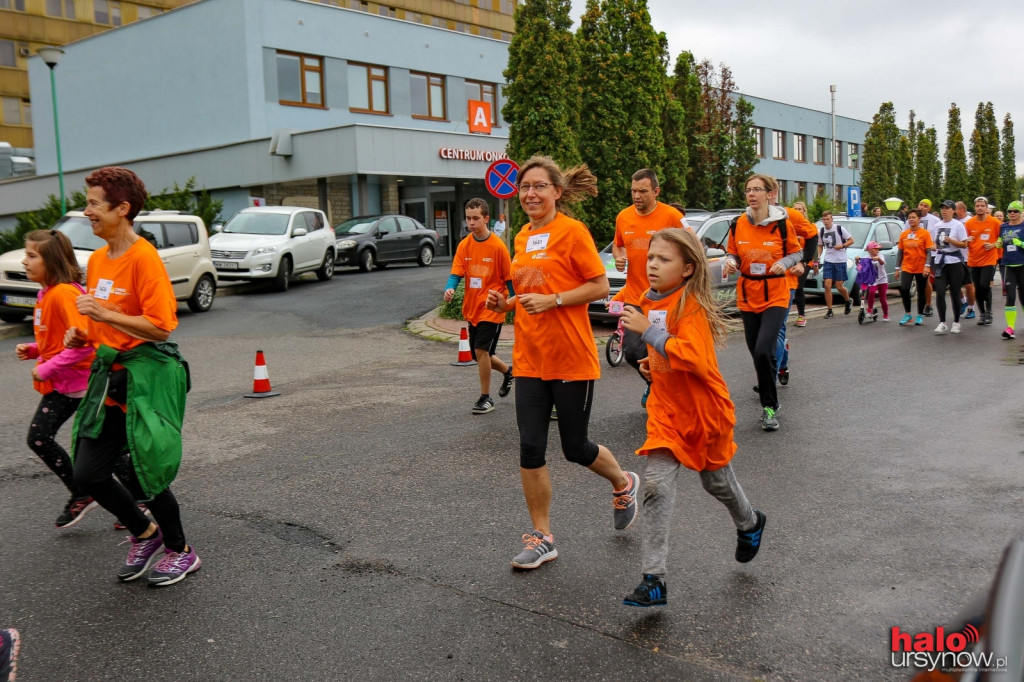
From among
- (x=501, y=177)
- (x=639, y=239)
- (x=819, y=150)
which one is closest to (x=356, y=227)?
(x=501, y=177)

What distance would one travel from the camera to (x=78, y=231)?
1577cm

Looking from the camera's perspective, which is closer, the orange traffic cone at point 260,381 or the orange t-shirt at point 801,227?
the orange t-shirt at point 801,227

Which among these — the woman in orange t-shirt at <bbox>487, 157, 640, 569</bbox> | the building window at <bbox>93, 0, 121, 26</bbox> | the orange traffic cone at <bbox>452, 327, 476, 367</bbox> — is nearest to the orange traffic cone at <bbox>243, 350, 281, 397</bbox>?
the orange traffic cone at <bbox>452, 327, 476, 367</bbox>

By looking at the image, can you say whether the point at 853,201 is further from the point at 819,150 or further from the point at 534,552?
the point at 819,150

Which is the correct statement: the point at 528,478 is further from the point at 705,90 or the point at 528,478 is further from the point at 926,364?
the point at 705,90

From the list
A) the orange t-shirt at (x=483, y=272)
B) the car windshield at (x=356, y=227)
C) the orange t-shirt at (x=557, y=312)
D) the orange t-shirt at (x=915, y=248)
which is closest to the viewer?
the orange t-shirt at (x=557, y=312)

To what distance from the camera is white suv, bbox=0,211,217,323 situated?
14828 mm

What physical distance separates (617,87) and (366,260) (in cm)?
871

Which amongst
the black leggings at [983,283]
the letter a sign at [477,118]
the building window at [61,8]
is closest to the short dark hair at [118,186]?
the black leggings at [983,283]

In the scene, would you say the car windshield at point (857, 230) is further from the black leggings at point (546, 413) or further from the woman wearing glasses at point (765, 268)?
the black leggings at point (546, 413)

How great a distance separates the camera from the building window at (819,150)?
61969mm

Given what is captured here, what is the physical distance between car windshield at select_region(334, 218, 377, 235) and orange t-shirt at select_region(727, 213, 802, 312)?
1903 cm

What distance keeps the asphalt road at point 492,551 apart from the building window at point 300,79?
26.2 meters

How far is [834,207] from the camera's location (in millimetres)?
32969
